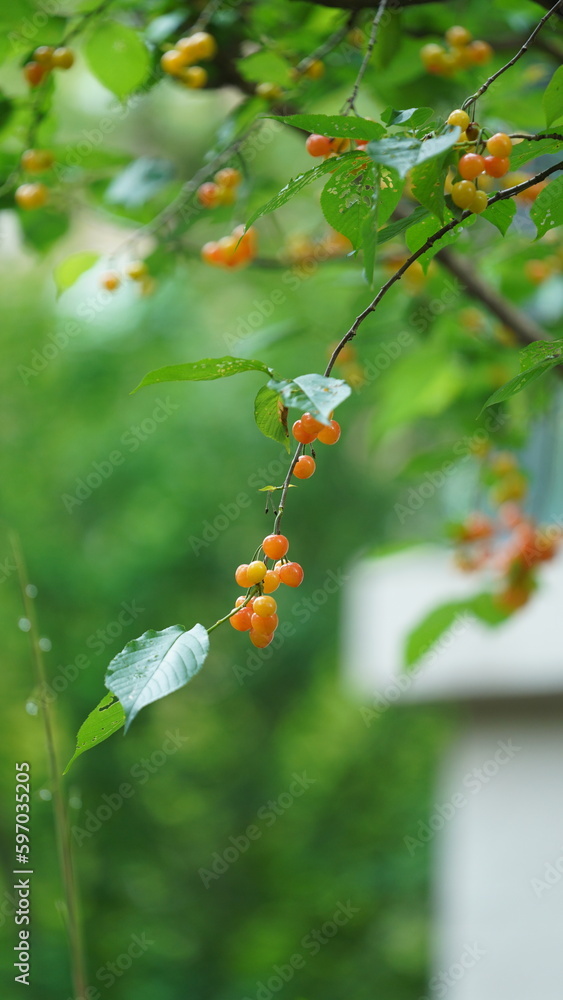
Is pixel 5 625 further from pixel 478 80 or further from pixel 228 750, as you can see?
pixel 478 80

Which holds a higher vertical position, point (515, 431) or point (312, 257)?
point (312, 257)

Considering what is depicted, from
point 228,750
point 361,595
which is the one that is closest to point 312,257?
point 361,595

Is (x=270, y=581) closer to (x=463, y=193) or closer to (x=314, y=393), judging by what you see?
(x=314, y=393)

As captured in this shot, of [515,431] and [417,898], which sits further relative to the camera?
[417,898]

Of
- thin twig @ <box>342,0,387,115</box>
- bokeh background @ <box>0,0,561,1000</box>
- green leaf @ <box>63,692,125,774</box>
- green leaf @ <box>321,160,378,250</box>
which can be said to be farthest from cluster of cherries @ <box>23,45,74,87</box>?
bokeh background @ <box>0,0,561,1000</box>

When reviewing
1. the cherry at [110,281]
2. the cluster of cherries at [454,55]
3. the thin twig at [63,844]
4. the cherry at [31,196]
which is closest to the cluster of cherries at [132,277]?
the cherry at [110,281]

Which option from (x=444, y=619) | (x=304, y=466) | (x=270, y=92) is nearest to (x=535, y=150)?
(x=304, y=466)
